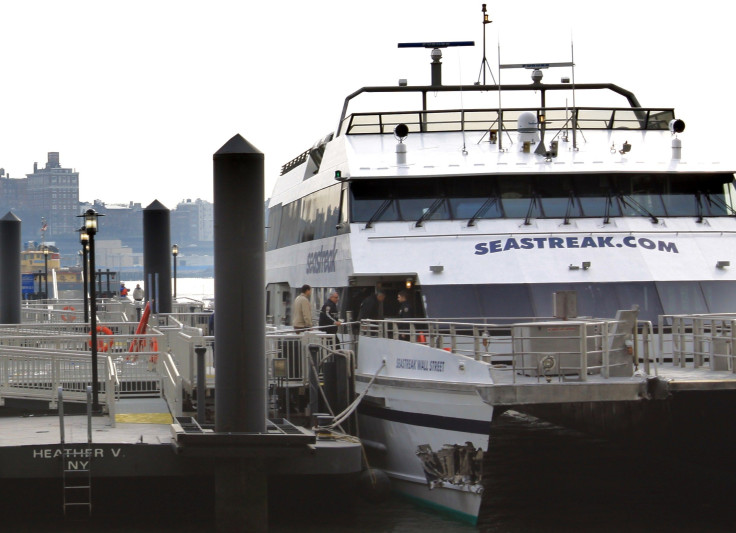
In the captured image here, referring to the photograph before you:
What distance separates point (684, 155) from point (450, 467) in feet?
26.1

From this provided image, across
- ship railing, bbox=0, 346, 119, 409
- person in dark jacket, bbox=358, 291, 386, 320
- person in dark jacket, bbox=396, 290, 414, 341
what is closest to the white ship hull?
person in dark jacket, bbox=396, 290, 414, 341

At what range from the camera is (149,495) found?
15047 millimetres

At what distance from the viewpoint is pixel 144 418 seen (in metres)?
17.2

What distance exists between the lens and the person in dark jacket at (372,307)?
61.9 ft

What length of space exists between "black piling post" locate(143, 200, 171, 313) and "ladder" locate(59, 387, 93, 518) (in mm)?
15462

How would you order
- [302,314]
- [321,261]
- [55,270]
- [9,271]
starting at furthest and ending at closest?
[55,270] → [9,271] → [321,261] → [302,314]

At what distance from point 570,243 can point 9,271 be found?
16.4m

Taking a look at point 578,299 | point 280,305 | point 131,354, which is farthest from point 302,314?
point 280,305

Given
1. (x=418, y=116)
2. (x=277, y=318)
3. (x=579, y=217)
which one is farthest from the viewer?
(x=277, y=318)

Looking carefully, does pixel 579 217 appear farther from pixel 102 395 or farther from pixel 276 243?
pixel 276 243

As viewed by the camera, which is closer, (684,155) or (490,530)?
(490,530)

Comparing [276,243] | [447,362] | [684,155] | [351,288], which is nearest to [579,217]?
[684,155]

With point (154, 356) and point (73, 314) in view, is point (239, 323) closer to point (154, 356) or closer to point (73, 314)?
point (154, 356)

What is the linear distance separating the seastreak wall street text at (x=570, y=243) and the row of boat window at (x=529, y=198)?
0.77 metres
